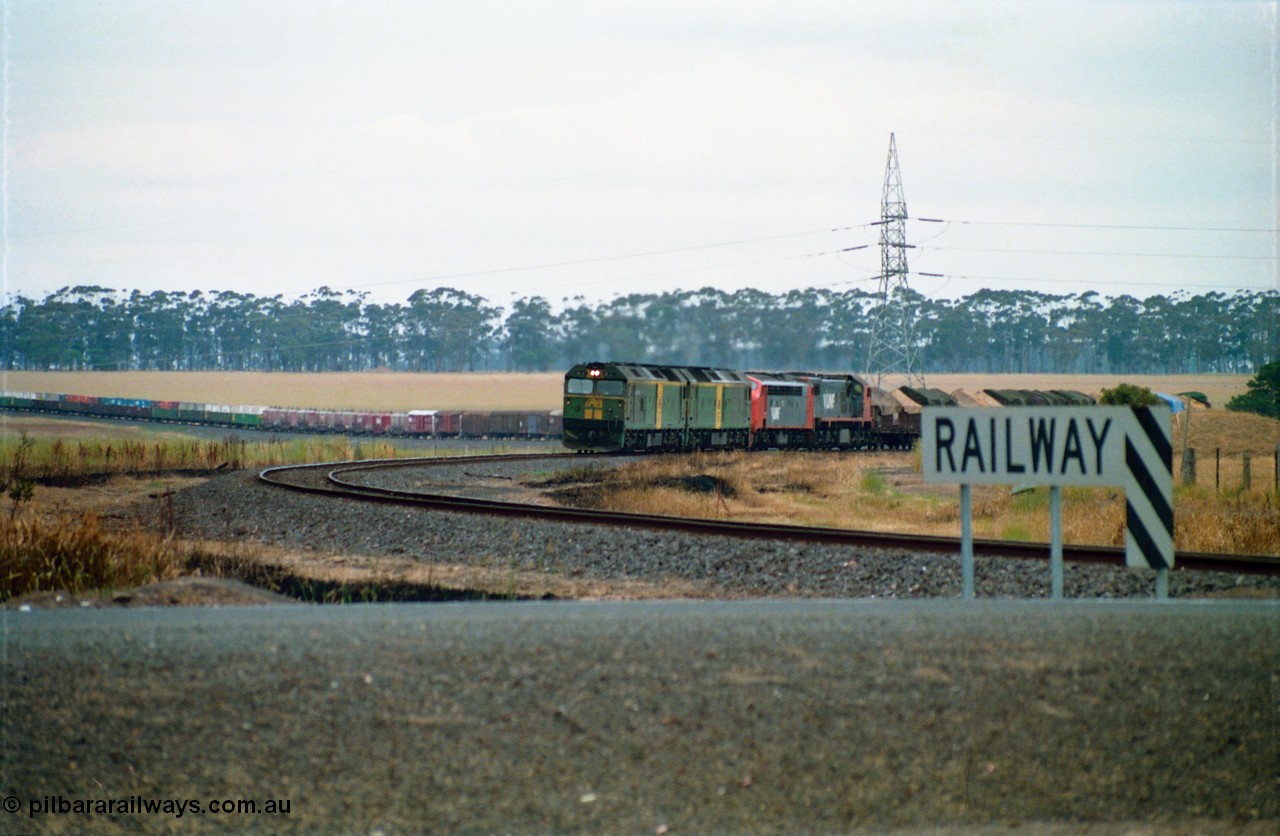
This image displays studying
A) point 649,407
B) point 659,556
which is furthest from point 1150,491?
point 649,407

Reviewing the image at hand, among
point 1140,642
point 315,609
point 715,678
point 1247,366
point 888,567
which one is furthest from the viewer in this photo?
point 1247,366

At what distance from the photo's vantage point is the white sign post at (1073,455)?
9.01 m

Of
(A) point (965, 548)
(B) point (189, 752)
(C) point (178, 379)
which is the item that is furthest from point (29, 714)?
(C) point (178, 379)

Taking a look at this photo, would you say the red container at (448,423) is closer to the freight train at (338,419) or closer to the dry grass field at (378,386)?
the freight train at (338,419)

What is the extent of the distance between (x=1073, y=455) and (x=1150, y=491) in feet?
1.96

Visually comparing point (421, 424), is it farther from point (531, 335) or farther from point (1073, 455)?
point (531, 335)

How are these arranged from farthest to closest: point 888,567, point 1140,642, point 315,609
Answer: point 888,567 < point 315,609 < point 1140,642

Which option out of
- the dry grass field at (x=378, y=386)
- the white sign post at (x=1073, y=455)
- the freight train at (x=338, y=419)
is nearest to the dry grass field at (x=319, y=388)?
the dry grass field at (x=378, y=386)

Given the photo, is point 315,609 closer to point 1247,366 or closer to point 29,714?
point 29,714

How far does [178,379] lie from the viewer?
139 meters

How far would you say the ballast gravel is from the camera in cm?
1268

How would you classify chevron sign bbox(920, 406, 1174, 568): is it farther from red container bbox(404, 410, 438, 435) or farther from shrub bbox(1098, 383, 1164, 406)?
red container bbox(404, 410, 438, 435)

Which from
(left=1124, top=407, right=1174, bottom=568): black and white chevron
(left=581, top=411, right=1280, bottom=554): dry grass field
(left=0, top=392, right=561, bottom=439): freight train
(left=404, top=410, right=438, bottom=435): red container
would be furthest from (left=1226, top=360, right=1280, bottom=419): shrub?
(left=1124, top=407, right=1174, bottom=568): black and white chevron

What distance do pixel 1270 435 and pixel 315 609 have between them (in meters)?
50.3
